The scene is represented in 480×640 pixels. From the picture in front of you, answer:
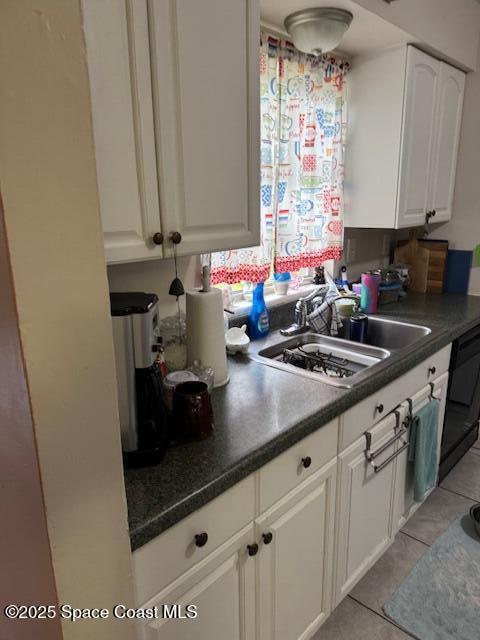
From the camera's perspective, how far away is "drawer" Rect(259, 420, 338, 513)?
116 centimetres

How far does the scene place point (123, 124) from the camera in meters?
1.02

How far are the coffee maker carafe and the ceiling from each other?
130 cm

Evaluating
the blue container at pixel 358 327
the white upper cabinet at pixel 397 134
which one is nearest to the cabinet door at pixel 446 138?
the white upper cabinet at pixel 397 134

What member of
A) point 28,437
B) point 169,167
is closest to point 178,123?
point 169,167

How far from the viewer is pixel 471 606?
1.69 metres

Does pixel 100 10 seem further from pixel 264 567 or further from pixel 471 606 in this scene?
pixel 471 606

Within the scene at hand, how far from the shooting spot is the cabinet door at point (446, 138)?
2410 mm

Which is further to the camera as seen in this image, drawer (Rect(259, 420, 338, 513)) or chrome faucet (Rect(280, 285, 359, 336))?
chrome faucet (Rect(280, 285, 359, 336))

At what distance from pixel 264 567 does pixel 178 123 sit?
119 centimetres

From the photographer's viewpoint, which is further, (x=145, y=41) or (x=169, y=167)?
(x=169, y=167)

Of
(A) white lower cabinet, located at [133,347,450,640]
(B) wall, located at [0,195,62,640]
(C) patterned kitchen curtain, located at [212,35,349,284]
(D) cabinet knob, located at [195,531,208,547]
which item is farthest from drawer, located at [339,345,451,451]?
(B) wall, located at [0,195,62,640]

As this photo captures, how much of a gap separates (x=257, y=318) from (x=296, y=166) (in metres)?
0.75

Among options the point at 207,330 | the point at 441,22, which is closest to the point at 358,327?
the point at 207,330

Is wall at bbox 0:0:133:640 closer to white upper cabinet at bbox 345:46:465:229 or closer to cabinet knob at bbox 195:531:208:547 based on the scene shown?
cabinet knob at bbox 195:531:208:547
